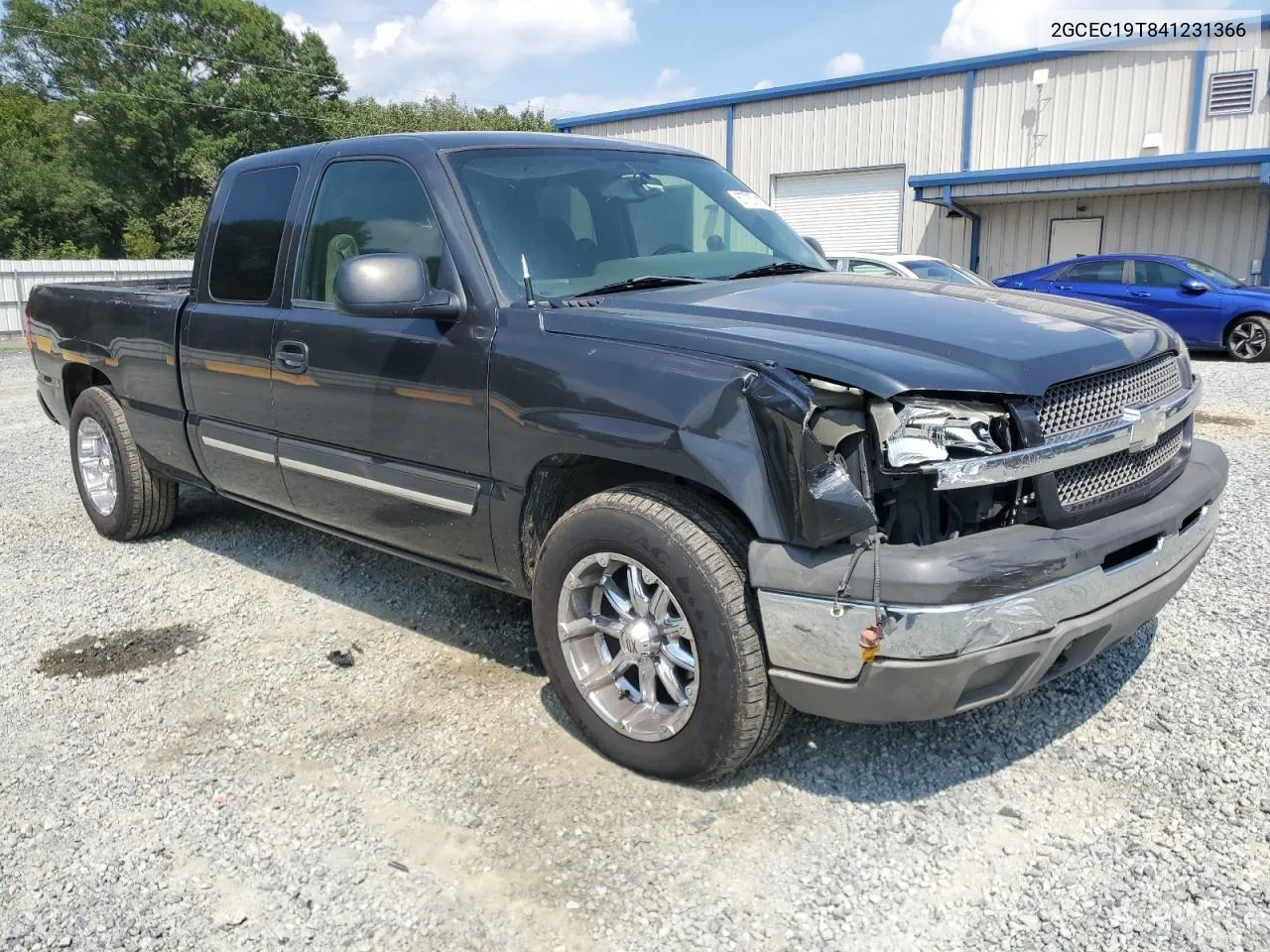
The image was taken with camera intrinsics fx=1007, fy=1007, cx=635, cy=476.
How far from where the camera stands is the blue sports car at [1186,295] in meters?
13.4

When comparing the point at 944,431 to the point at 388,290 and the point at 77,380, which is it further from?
the point at 77,380

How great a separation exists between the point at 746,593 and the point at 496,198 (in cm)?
174

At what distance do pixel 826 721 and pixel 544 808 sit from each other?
103 cm

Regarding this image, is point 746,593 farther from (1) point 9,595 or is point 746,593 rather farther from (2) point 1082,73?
(2) point 1082,73

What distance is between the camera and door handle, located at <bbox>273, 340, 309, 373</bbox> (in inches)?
154

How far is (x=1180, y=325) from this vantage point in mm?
13969

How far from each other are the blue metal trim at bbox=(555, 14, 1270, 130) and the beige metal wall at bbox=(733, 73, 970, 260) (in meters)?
0.17

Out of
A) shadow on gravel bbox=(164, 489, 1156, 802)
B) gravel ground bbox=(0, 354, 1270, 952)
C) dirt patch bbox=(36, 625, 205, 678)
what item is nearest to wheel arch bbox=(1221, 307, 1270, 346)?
gravel ground bbox=(0, 354, 1270, 952)

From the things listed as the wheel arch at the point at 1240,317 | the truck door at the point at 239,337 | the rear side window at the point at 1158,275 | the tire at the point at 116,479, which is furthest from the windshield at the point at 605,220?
the rear side window at the point at 1158,275

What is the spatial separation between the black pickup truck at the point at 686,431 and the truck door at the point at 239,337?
2 centimetres

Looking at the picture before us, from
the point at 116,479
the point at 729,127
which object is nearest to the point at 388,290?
the point at 116,479

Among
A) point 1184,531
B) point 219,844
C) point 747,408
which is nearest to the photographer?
point 747,408

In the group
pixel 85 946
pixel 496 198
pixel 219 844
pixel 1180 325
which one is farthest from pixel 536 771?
pixel 1180 325

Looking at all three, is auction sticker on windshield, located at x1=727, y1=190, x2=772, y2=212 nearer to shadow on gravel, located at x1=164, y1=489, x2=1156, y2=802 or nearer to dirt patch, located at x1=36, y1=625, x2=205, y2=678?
shadow on gravel, located at x1=164, y1=489, x2=1156, y2=802
